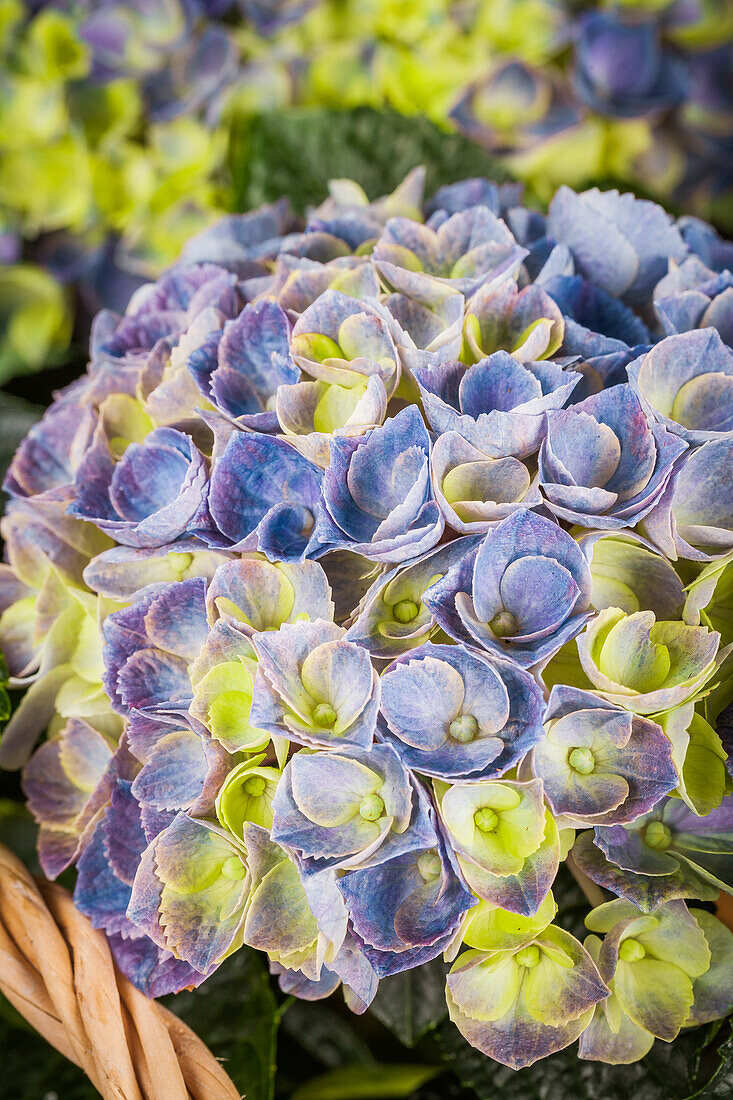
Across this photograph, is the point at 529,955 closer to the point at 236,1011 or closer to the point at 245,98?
the point at 236,1011

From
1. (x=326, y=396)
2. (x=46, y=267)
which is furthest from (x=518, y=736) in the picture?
(x=46, y=267)

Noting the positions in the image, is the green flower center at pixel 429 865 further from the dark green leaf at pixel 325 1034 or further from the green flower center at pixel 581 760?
the dark green leaf at pixel 325 1034

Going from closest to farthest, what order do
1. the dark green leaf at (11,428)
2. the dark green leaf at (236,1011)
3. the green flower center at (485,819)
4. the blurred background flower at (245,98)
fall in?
the green flower center at (485,819) → the dark green leaf at (236,1011) → the dark green leaf at (11,428) → the blurred background flower at (245,98)

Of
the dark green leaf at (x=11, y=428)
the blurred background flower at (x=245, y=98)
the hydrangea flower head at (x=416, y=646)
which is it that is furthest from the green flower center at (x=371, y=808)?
the blurred background flower at (x=245, y=98)

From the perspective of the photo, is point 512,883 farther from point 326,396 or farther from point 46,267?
point 46,267

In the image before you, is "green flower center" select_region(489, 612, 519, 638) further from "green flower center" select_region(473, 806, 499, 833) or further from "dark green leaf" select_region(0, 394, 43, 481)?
"dark green leaf" select_region(0, 394, 43, 481)

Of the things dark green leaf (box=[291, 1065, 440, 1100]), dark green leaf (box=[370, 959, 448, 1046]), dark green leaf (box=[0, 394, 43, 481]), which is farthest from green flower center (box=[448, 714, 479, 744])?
dark green leaf (box=[0, 394, 43, 481])
